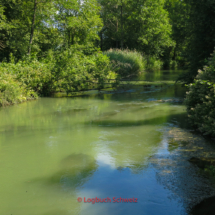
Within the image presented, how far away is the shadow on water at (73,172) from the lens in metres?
4.70

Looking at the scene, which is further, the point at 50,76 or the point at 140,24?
the point at 140,24

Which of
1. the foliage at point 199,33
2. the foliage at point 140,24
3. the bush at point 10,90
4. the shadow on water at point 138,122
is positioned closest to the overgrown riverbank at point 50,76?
the bush at point 10,90

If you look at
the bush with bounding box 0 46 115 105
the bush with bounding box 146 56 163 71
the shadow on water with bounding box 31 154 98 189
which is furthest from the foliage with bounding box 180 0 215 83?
the bush with bounding box 146 56 163 71

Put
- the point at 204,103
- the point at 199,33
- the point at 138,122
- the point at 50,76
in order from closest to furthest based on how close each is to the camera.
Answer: the point at 204,103, the point at 138,122, the point at 199,33, the point at 50,76

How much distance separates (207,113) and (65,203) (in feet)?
16.1

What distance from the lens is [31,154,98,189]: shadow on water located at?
4699mm

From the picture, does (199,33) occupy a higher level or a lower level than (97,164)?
higher

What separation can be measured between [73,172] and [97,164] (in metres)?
0.61

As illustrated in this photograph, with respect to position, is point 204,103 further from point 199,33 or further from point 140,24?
point 140,24

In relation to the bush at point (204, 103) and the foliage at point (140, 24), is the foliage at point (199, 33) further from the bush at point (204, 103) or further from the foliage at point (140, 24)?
the foliage at point (140, 24)

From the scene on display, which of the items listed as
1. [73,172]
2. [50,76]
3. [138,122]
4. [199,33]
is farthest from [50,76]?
[73,172]

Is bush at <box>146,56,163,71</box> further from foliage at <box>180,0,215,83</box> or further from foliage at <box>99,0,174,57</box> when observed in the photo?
foliage at <box>180,0,215,83</box>

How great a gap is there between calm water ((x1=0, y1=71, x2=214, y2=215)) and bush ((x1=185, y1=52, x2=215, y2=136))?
0.44 metres

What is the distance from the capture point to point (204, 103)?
294 inches
